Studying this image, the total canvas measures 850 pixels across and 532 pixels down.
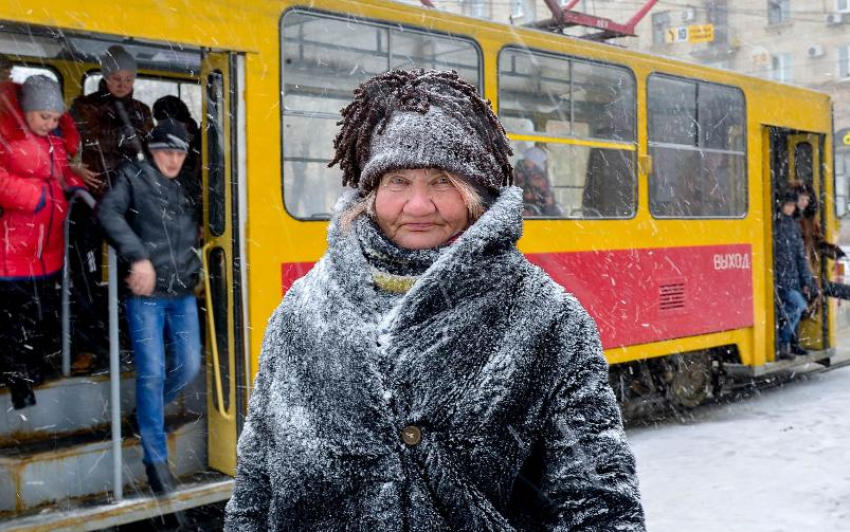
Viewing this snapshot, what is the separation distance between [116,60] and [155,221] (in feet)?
3.04

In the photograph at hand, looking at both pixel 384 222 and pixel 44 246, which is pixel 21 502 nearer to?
pixel 44 246

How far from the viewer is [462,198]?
1.71 metres

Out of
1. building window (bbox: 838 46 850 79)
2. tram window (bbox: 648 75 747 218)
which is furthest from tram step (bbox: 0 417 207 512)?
building window (bbox: 838 46 850 79)

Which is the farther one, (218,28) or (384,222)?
(218,28)

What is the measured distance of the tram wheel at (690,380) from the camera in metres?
7.68

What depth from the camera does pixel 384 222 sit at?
68.3 inches

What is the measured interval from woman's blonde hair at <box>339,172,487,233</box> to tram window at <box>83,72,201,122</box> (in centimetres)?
416

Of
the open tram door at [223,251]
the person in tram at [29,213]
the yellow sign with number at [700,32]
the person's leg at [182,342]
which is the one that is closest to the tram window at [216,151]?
the open tram door at [223,251]

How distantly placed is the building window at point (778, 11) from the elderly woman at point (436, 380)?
4113cm

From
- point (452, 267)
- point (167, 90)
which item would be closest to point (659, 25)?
point (167, 90)

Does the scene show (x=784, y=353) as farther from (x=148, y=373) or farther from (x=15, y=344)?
(x=15, y=344)

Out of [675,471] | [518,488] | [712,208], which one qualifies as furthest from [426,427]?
[712,208]

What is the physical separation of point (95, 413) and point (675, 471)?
3.61 metres

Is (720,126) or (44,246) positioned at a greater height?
(720,126)
